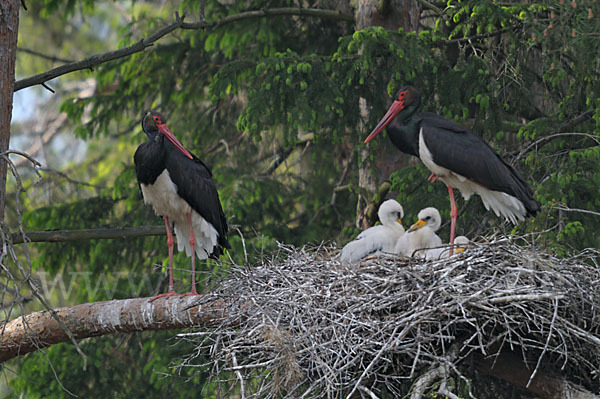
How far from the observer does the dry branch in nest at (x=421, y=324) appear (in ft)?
14.1

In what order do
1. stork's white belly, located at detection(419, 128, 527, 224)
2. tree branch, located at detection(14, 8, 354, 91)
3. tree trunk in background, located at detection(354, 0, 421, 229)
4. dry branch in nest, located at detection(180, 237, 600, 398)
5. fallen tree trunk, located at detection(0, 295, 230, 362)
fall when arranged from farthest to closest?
1. tree trunk in background, located at detection(354, 0, 421, 229)
2. stork's white belly, located at detection(419, 128, 527, 224)
3. tree branch, located at detection(14, 8, 354, 91)
4. fallen tree trunk, located at detection(0, 295, 230, 362)
5. dry branch in nest, located at detection(180, 237, 600, 398)

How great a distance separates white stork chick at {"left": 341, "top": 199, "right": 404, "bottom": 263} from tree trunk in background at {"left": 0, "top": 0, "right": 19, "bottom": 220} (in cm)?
226

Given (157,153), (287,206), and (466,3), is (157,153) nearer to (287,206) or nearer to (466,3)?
(466,3)

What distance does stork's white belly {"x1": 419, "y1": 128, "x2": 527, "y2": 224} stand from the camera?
6156mm

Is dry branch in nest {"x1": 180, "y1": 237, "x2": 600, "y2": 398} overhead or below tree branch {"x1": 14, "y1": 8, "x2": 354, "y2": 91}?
below

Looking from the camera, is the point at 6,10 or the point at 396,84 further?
the point at 396,84

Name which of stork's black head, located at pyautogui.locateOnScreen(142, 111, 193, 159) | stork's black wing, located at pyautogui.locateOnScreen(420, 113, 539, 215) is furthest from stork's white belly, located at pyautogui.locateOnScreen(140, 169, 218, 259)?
stork's black wing, located at pyautogui.locateOnScreen(420, 113, 539, 215)

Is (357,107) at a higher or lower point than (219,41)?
lower

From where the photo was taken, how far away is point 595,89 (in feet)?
21.3

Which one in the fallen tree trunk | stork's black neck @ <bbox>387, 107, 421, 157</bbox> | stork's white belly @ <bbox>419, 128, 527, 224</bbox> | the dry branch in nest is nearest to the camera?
the dry branch in nest

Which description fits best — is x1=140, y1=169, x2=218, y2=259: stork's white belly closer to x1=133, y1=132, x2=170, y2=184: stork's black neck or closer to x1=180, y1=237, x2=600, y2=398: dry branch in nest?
x1=133, y1=132, x2=170, y2=184: stork's black neck

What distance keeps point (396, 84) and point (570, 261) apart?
2668 millimetres

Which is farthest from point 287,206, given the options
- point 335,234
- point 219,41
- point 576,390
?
point 576,390

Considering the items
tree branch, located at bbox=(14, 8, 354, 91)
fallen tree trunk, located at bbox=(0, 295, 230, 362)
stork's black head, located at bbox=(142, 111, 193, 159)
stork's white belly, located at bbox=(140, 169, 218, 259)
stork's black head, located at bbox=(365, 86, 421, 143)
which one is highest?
tree branch, located at bbox=(14, 8, 354, 91)
